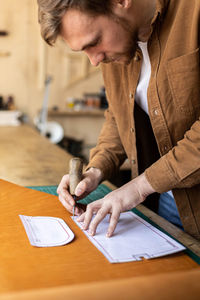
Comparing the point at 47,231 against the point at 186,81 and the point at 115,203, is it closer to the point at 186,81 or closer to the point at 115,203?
the point at 115,203

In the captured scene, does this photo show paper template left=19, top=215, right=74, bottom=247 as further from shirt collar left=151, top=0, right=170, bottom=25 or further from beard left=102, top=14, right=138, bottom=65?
shirt collar left=151, top=0, right=170, bottom=25

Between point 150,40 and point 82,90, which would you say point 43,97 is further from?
point 150,40

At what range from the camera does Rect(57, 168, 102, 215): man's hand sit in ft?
4.20

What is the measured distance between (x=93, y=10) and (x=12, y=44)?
4.20 meters

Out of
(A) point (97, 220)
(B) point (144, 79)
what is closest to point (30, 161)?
(B) point (144, 79)

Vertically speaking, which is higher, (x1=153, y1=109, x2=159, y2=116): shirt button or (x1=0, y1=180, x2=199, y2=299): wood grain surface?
(x1=153, y1=109, x2=159, y2=116): shirt button

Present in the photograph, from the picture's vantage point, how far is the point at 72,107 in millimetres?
5270

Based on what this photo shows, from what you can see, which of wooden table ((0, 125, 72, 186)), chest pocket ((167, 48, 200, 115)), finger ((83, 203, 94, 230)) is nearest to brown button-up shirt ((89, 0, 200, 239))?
chest pocket ((167, 48, 200, 115))

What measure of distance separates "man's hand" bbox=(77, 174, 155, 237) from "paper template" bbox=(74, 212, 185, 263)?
0.04 meters

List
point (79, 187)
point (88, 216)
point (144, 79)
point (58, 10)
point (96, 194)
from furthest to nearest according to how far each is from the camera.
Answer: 1. point (96, 194)
2. point (144, 79)
3. point (79, 187)
4. point (88, 216)
5. point (58, 10)

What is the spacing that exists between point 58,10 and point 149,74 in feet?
1.52

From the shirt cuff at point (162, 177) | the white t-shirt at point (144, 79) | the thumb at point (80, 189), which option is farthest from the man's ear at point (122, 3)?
the thumb at point (80, 189)

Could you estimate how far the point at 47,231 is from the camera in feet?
3.68

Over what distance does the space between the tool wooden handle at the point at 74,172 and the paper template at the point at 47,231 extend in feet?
0.43
